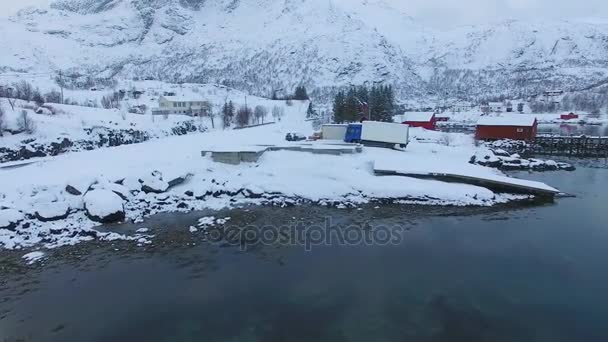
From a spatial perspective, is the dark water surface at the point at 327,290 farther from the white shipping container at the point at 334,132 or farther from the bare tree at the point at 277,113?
the bare tree at the point at 277,113

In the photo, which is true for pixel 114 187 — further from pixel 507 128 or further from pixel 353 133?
pixel 507 128

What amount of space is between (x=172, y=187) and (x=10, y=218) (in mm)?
9516

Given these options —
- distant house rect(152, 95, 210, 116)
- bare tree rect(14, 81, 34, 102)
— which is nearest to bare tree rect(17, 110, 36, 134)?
bare tree rect(14, 81, 34, 102)

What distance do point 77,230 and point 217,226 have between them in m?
7.36

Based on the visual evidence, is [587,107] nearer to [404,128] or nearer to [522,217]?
[404,128]

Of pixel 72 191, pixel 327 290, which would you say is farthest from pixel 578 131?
pixel 72 191

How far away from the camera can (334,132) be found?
1898 inches

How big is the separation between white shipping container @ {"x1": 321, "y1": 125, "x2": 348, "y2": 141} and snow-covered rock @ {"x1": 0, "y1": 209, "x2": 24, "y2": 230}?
3336cm

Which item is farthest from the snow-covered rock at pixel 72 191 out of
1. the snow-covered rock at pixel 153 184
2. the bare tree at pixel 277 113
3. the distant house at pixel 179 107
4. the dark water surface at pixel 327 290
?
the bare tree at pixel 277 113

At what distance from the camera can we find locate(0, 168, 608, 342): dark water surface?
499 inches

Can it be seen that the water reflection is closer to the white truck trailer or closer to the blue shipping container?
the white truck trailer

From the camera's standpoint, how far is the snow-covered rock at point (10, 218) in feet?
67.5

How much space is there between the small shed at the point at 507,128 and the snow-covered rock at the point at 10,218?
58.3 meters
